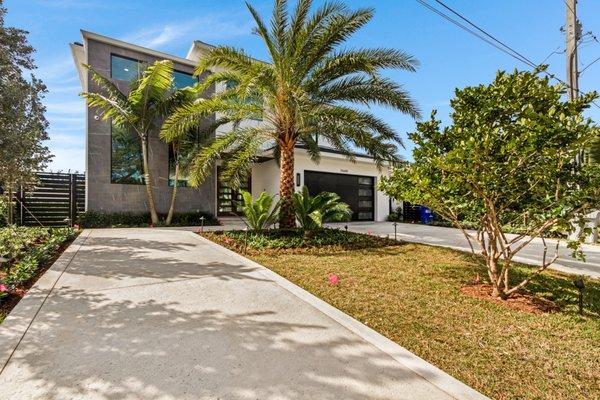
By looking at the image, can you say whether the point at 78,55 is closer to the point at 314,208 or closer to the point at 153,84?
the point at 153,84

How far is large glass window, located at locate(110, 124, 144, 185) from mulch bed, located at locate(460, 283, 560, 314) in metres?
12.8

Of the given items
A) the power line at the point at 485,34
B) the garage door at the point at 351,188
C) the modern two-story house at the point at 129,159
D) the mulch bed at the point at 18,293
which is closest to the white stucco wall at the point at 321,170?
the modern two-story house at the point at 129,159

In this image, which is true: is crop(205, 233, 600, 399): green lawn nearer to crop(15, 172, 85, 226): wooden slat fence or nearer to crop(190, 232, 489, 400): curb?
crop(190, 232, 489, 400): curb

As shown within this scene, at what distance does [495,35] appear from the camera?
9.73 m

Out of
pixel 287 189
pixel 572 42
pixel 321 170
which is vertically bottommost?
pixel 287 189

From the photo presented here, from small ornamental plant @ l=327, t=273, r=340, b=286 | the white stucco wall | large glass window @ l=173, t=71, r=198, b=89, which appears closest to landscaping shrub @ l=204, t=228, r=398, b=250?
small ornamental plant @ l=327, t=273, r=340, b=286

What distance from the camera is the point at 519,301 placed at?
4.25m

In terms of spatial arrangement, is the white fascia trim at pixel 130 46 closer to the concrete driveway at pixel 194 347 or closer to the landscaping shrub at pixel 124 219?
the landscaping shrub at pixel 124 219

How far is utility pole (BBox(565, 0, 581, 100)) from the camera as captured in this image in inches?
385

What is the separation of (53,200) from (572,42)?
19950 mm

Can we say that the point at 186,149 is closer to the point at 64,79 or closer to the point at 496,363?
the point at 64,79

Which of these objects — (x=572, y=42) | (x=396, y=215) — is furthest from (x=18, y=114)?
(x=396, y=215)

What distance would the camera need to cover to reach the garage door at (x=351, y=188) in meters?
15.7

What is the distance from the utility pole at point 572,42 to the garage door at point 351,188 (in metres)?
9.64
